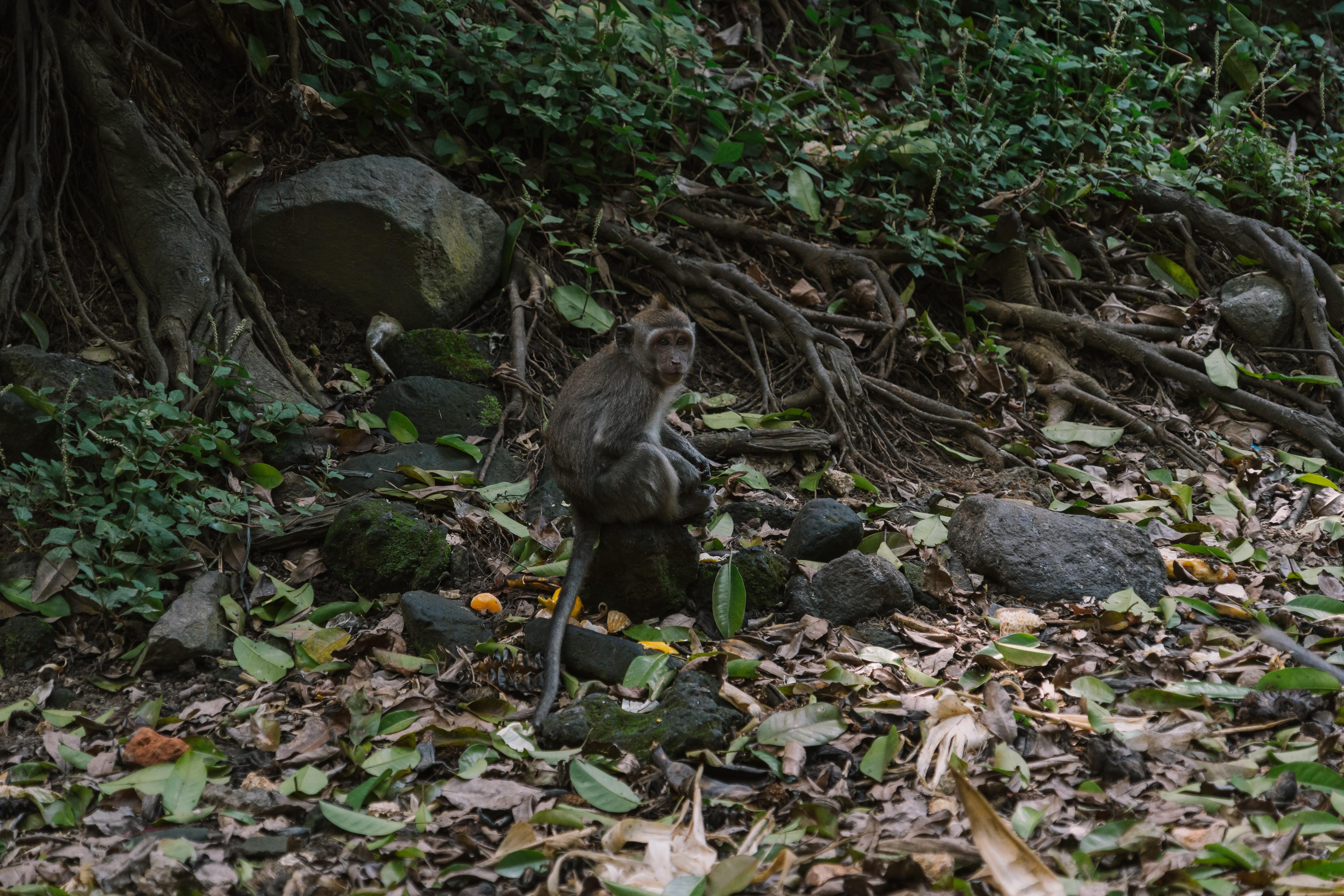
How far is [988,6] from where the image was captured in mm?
10438

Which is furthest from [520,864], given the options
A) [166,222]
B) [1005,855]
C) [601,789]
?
[166,222]

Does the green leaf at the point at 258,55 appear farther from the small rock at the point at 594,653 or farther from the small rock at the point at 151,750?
the small rock at the point at 151,750

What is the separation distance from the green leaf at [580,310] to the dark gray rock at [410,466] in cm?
128

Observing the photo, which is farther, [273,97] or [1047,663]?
[273,97]

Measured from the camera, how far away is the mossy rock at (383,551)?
558 cm

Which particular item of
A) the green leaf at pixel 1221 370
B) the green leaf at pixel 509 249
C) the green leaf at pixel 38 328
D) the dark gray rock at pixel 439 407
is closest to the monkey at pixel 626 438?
the dark gray rock at pixel 439 407

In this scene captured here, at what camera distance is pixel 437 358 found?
7215 mm

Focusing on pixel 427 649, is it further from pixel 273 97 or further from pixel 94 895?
pixel 273 97

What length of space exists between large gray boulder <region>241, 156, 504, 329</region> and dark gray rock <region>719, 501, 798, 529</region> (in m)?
2.64

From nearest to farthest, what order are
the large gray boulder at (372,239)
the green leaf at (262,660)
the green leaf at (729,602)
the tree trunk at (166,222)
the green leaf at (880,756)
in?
1. the green leaf at (880,756)
2. the green leaf at (262,660)
3. the green leaf at (729,602)
4. the tree trunk at (166,222)
5. the large gray boulder at (372,239)

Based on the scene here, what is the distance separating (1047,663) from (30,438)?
5.30 m

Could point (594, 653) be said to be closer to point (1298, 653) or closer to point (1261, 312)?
point (1298, 653)

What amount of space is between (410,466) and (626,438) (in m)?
1.64

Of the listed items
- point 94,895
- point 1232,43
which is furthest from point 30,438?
point 1232,43
